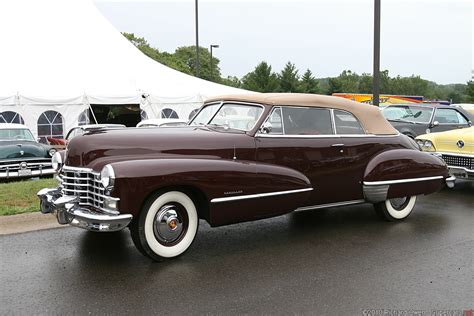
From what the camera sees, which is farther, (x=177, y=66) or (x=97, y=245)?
(x=177, y=66)

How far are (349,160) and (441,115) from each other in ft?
25.7

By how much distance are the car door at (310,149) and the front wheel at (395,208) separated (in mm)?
711

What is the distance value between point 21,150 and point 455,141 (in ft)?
29.7

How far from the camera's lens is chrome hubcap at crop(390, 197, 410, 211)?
6.32 m

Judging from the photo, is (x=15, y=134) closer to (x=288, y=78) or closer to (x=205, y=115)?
(x=205, y=115)

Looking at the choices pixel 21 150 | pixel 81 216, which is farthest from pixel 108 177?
pixel 21 150

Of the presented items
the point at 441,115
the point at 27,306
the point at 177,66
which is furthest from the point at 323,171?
the point at 177,66

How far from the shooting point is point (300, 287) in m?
3.97

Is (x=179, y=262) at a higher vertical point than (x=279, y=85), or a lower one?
lower

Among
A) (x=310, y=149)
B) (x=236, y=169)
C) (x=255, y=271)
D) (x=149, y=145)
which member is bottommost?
(x=255, y=271)

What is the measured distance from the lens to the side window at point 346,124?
586 cm

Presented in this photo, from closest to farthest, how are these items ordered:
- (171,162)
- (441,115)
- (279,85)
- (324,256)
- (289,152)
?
(171,162), (324,256), (289,152), (441,115), (279,85)

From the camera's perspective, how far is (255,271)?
171 inches

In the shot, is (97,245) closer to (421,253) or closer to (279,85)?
(421,253)
